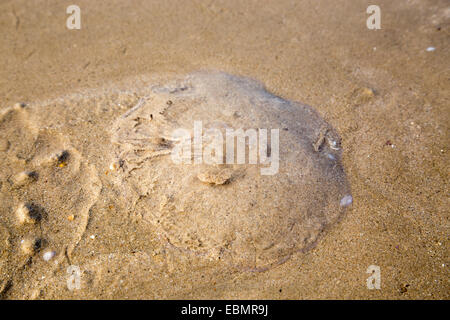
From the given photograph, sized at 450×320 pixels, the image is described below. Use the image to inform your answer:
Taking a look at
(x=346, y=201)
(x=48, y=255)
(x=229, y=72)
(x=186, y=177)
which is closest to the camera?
(x=48, y=255)

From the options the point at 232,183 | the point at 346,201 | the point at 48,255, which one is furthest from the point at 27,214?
the point at 346,201

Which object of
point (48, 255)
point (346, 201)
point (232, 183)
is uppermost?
point (232, 183)

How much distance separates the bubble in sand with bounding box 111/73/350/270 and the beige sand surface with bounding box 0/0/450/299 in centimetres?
11

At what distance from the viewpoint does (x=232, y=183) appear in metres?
2.28

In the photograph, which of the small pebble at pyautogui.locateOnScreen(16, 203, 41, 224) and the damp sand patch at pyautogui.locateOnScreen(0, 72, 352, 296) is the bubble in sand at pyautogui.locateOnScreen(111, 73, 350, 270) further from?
the small pebble at pyautogui.locateOnScreen(16, 203, 41, 224)

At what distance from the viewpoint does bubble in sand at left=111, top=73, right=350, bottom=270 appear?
7.31ft

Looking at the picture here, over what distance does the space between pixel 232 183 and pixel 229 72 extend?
1.88 metres

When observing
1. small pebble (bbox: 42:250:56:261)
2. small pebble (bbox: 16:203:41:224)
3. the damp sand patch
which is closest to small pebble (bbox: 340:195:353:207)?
the damp sand patch

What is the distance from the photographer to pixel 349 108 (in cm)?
329

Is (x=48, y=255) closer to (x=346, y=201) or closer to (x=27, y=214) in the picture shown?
(x=27, y=214)

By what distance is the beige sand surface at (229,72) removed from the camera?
212 centimetres

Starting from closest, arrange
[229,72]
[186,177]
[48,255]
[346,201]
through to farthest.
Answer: [48,255] → [186,177] → [346,201] → [229,72]

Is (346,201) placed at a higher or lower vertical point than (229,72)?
lower

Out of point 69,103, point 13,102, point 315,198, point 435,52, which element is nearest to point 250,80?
point 315,198
